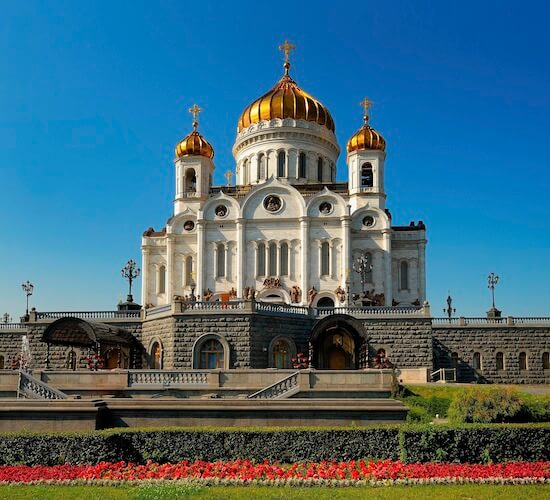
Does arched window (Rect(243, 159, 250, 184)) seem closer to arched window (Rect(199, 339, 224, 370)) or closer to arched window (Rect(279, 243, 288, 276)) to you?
arched window (Rect(279, 243, 288, 276))

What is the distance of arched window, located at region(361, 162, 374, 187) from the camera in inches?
2222

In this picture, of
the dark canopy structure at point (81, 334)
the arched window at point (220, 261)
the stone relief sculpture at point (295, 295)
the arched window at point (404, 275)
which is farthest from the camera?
the arched window at point (404, 275)

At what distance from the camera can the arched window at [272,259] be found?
169 feet

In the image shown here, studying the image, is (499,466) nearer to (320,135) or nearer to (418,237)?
(418,237)

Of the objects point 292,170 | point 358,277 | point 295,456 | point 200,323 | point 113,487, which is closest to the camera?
point 113,487

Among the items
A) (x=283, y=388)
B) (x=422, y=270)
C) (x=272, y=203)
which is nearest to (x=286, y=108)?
(x=272, y=203)

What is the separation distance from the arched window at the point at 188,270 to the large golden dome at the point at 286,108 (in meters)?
14.9

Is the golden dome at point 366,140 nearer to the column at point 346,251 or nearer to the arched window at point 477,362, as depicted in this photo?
the column at point 346,251

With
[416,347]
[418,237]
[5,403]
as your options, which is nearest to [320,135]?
[418,237]

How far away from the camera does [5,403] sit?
2000 cm

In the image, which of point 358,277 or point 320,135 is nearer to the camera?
point 358,277

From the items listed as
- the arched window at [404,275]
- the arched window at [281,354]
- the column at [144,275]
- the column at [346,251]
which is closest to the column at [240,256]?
the column at [346,251]

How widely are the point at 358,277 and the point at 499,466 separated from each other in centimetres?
3520

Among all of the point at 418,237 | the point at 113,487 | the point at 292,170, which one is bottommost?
the point at 113,487
